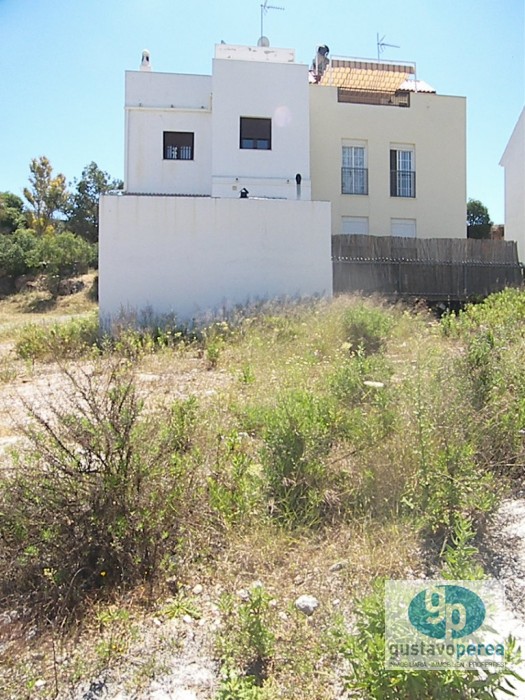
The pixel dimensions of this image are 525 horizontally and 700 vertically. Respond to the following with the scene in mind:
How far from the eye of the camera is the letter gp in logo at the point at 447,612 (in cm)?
A: 160

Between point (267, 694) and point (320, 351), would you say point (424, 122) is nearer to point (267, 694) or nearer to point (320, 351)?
point (320, 351)

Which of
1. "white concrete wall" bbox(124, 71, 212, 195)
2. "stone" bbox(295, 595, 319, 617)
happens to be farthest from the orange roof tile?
"stone" bbox(295, 595, 319, 617)

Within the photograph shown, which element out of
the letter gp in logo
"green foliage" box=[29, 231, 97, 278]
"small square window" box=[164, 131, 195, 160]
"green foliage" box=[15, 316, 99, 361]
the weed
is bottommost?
the weed

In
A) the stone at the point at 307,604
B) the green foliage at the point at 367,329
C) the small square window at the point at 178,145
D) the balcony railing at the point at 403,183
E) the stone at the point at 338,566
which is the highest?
the small square window at the point at 178,145

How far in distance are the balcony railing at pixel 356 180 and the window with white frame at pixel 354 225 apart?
0.99 meters

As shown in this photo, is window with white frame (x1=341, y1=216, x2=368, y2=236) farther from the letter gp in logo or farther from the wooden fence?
the letter gp in logo

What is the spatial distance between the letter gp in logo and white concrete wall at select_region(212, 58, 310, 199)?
49.4 ft

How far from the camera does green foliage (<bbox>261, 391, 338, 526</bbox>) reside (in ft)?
9.20

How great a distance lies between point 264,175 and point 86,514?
14.9 metres

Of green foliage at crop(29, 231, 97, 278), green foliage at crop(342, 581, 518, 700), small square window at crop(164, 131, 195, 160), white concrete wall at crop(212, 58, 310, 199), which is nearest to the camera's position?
green foliage at crop(342, 581, 518, 700)

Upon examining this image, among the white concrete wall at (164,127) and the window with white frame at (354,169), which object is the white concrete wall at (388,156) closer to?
the window with white frame at (354,169)

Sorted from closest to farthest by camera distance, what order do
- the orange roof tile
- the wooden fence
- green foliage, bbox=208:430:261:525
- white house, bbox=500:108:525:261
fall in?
green foliage, bbox=208:430:261:525
the wooden fence
the orange roof tile
white house, bbox=500:108:525:261

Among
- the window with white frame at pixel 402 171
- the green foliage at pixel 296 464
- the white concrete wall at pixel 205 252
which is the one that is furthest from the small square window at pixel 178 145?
the green foliage at pixel 296 464

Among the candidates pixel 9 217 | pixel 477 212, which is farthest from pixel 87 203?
pixel 477 212
